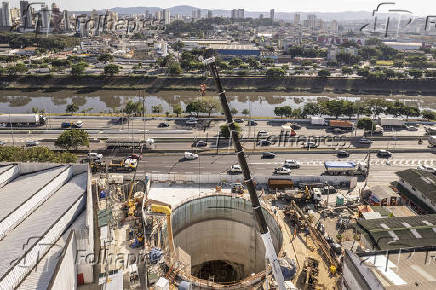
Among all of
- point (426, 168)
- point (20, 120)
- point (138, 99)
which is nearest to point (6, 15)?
point (138, 99)

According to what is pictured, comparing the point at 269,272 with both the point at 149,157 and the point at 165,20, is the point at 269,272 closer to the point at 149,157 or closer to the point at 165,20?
the point at 149,157

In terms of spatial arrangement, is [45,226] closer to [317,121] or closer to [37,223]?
[37,223]

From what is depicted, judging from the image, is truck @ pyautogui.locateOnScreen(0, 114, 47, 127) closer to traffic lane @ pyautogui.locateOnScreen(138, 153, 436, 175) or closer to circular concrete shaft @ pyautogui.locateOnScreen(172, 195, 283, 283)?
traffic lane @ pyautogui.locateOnScreen(138, 153, 436, 175)

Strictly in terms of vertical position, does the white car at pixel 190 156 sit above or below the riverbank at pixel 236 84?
below

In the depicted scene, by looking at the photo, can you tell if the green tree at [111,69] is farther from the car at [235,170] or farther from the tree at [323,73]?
the car at [235,170]

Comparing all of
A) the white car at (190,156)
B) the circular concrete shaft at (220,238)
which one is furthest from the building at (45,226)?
the white car at (190,156)

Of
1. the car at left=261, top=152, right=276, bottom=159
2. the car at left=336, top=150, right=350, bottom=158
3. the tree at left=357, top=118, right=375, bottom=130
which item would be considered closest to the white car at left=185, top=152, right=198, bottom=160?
the car at left=261, top=152, right=276, bottom=159
